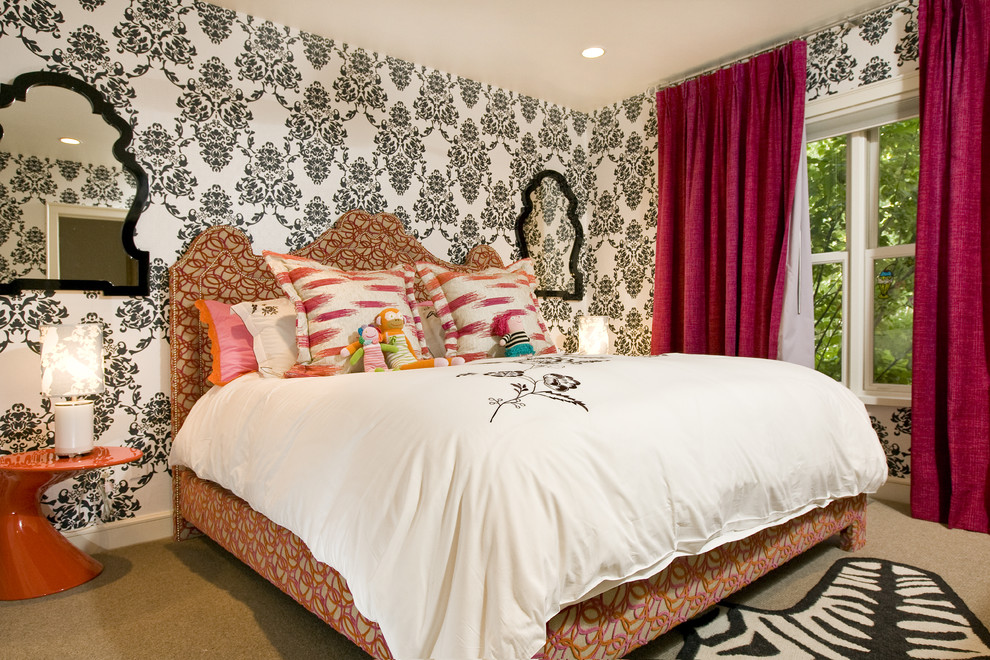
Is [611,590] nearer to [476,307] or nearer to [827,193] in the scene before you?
[476,307]

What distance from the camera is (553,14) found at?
296 centimetres

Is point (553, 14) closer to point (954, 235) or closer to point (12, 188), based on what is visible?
point (954, 235)

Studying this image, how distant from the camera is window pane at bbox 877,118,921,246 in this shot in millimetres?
3084

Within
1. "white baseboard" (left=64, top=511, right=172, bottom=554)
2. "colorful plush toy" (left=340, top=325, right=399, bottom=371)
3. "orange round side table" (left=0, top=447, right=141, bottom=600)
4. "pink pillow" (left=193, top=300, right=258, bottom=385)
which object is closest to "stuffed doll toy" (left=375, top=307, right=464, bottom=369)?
"colorful plush toy" (left=340, top=325, right=399, bottom=371)

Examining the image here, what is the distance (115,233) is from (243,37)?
1.08 meters

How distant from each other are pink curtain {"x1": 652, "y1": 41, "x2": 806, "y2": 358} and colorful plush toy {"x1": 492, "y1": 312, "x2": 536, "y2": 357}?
51.3 inches

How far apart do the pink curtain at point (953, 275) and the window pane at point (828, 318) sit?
57 centimetres

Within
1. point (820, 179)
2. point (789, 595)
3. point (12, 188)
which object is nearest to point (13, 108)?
point (12, 188)

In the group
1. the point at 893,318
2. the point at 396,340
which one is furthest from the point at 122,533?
the point at 893,318

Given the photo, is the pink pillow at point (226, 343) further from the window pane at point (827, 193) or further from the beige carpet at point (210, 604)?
the window pane at point (827, 193)

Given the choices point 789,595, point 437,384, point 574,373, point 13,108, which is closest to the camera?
point 437,384

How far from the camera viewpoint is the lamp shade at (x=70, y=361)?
2100mm

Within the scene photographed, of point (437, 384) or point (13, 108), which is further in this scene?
point (13, 108)

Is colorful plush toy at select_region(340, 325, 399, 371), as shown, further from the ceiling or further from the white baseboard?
the ceiling
